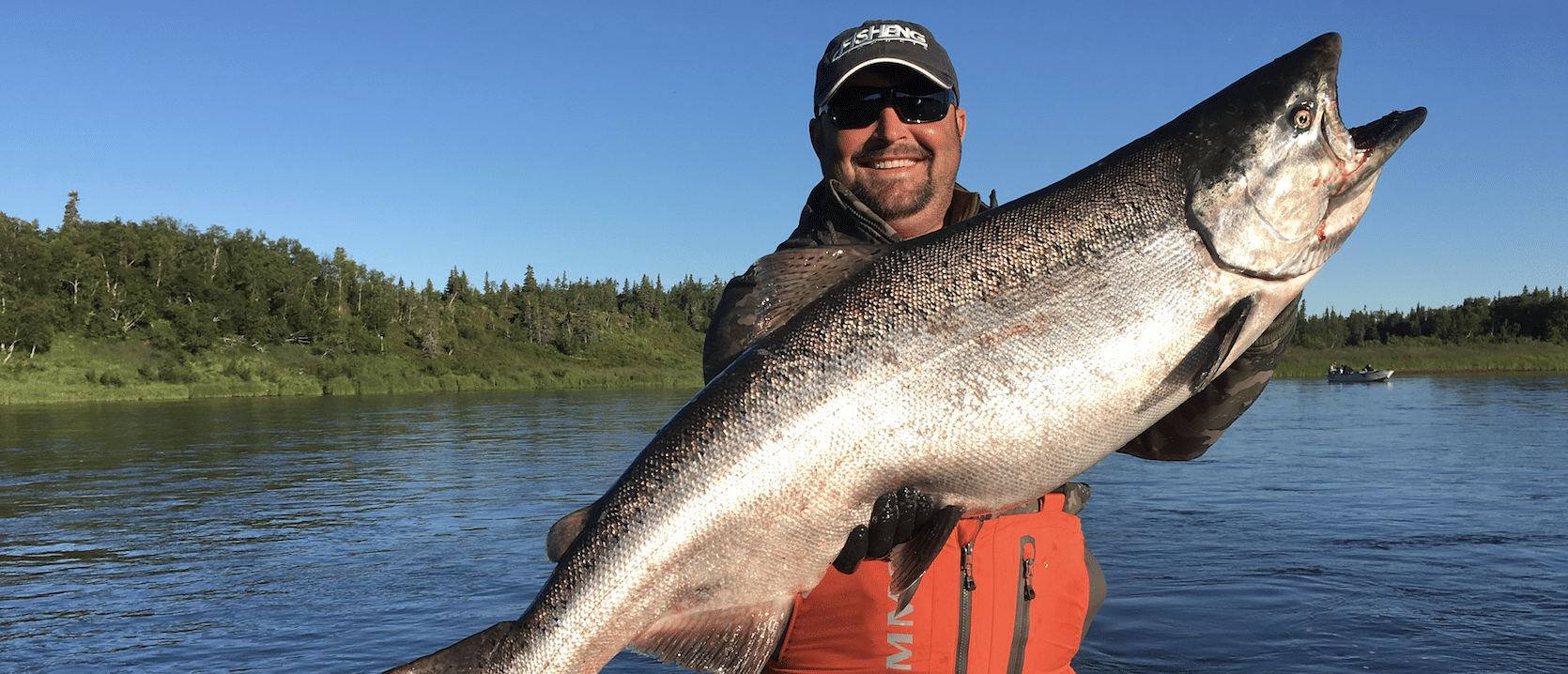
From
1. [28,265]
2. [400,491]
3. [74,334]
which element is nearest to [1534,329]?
[400,491]

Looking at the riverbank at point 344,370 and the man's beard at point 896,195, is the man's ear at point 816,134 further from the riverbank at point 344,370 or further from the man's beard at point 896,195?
the riverbank at point 344,370

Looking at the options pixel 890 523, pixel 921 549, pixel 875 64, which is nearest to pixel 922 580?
pixel 921 549

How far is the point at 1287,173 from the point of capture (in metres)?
2.64

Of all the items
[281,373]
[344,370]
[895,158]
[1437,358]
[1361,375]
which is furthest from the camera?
[344,370]

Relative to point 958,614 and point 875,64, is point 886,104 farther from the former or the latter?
point 958,614

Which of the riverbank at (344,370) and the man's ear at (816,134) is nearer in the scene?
the man's ear at (816,134)

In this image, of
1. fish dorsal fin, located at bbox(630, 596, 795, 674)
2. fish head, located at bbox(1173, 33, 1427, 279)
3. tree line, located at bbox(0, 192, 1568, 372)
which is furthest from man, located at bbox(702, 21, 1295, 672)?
tree line, located at bbox(0, 192, 1568, 372)

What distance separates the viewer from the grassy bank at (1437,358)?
74.6 meters

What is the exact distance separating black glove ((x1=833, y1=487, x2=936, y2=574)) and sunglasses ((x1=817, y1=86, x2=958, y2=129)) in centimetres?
158

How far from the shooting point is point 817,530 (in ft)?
8.85

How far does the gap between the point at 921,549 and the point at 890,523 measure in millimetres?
195

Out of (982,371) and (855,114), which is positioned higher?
(855,114)

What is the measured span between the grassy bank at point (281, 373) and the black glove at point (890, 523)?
2714 inches

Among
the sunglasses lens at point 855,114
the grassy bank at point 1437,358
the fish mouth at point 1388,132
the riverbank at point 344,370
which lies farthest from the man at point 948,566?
the grassy bank at point 1437,358
